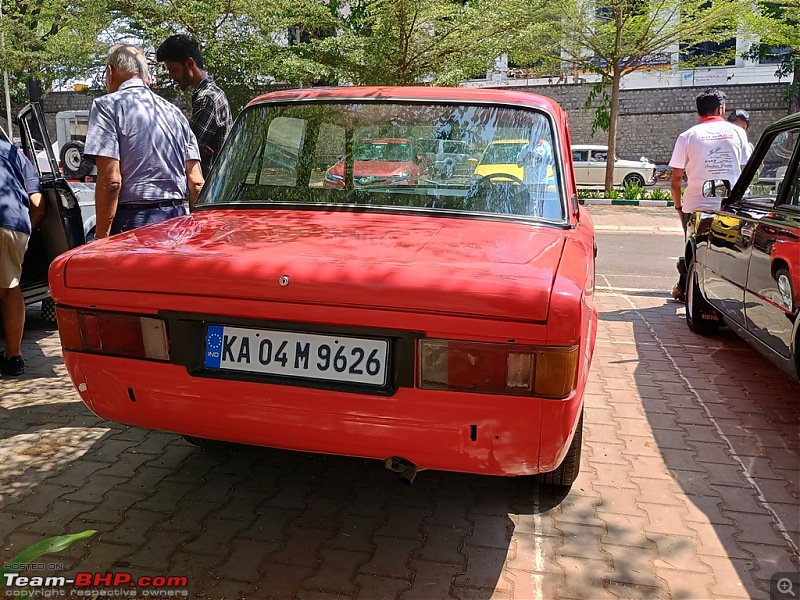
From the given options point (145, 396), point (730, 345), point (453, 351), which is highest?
point (453, 351)

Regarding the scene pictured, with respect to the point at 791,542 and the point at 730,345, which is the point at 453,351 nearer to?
the point at 791,542

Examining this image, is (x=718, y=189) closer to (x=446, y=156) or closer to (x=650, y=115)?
(x=446, y=156)

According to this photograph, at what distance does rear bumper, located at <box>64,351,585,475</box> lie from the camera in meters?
2.28

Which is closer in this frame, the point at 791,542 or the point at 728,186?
the point at 791,542

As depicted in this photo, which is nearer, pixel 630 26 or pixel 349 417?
pixel 349 417

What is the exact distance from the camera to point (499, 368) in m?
2.24

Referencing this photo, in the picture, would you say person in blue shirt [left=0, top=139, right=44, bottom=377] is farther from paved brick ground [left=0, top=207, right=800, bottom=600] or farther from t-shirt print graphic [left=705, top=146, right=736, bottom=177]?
t-shirt print graphic [left=705, top=146, right=736, bottom=177]

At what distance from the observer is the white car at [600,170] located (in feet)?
81.4

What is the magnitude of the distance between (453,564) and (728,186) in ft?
13.4

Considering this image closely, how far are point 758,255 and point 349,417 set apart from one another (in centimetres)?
309

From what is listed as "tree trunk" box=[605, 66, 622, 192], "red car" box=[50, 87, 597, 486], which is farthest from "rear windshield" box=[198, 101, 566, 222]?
"tree trunk" box=[605, 66, 622, 192]

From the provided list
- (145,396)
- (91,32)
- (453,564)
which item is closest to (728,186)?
(453,564)

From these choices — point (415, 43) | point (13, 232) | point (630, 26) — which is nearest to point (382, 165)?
point (13, 232)

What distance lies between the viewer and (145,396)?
2.58 metres
